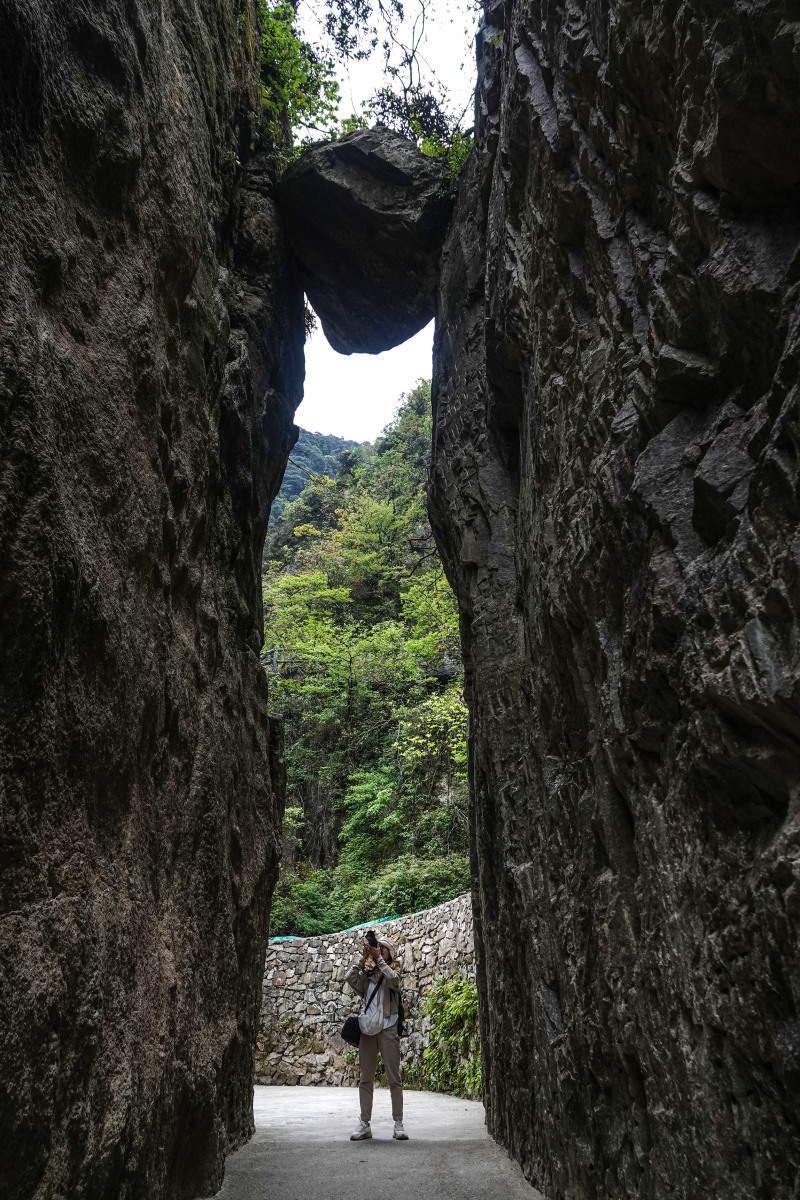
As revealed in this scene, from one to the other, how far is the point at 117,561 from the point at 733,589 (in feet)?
9.46

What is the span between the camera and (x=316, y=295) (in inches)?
447

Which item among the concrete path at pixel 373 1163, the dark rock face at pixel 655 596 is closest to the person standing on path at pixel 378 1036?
the concrete path at pixel 373 1163

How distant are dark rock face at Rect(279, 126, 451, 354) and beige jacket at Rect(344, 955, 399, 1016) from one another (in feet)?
27.9

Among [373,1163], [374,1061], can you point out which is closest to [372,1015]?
[374,1061]

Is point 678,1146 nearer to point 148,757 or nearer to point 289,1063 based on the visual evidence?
point 148,757

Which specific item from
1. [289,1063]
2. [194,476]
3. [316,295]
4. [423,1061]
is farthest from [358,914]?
[194,476]

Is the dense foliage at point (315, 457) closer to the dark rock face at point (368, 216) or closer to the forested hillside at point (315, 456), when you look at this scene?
the forested hillside at point (315, 456)

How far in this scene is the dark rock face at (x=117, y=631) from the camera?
9.57ft

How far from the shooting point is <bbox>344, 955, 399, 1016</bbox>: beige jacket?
6883 millimetres

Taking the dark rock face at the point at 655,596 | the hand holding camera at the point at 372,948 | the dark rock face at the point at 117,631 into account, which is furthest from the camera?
the hand holding camera at the point at 372,948

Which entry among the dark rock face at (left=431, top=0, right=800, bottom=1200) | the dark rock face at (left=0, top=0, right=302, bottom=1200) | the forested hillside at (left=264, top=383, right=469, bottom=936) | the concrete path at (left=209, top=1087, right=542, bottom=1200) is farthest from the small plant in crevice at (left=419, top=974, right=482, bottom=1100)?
the dark rock face at (left=0, top=0, right=302, bottom=1200)

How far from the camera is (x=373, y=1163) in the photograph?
5594 mm

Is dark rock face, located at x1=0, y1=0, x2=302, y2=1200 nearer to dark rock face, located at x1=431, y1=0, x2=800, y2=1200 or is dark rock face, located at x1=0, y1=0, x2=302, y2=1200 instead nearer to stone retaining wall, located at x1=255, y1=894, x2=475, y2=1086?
dark rock face, located at x1=431, y1=0, x2=800, y2=1200

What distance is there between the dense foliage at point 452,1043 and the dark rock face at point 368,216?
997 centimetres
